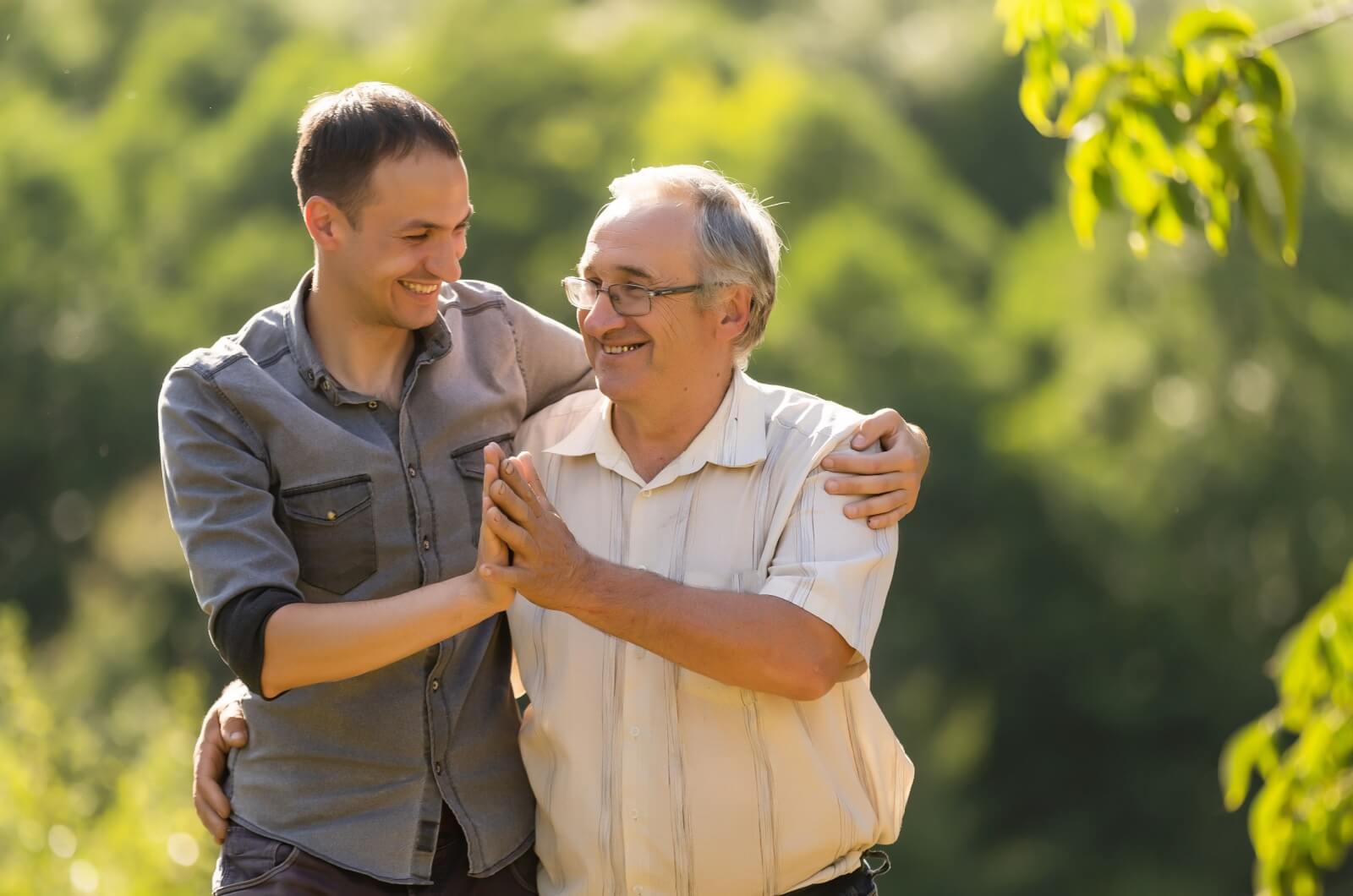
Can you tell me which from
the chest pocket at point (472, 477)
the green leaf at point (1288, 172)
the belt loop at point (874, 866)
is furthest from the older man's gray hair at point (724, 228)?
the green leaf at point (1288, 172)

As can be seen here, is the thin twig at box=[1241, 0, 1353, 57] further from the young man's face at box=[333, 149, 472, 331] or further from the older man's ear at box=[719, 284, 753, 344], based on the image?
the young man's face at box=[333, 149, 472, 331]

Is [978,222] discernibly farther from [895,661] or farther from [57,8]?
[57,8]

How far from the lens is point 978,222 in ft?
38.5

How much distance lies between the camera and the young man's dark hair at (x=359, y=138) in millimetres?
2428

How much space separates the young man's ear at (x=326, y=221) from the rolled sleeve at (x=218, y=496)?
0.89ft

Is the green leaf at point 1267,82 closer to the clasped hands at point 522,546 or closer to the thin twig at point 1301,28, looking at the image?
the thin twig at point 1301,28

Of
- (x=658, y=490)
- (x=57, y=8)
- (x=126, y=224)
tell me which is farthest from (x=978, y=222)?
(x=658, y=490)

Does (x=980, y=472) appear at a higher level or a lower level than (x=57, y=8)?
lower

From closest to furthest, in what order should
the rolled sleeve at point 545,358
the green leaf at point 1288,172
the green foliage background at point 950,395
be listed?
the green leaf at point 1288,172 → the rolled sleeve at point 545,358 → the green foliage background at point 950,395

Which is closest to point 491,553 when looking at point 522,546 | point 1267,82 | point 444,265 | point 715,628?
point 522,546

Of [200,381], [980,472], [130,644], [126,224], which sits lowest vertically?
[130,644]

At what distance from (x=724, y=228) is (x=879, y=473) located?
1.52 ft

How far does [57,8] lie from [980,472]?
7871 millimetres

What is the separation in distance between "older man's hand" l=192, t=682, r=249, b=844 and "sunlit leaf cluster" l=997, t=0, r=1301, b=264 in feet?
4.76
